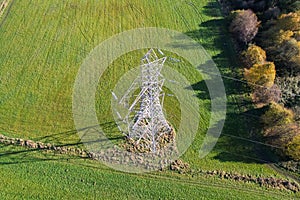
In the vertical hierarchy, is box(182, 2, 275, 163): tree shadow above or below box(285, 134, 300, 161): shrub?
above

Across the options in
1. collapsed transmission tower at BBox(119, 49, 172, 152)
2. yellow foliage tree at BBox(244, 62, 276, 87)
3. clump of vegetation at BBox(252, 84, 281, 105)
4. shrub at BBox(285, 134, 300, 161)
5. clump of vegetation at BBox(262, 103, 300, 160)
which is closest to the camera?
shrub at BBox(285, 134, 300, 161)

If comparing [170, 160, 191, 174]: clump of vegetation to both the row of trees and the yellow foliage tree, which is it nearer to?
the row of trees

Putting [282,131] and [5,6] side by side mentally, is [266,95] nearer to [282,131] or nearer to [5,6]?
[282,131]

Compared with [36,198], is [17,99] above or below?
above

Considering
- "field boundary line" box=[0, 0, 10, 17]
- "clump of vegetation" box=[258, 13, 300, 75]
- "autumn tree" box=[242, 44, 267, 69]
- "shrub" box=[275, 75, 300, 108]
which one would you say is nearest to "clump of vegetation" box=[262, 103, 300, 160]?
"shrub" box=[275, 75, 300, 108]

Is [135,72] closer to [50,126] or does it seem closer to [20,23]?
[50,126]

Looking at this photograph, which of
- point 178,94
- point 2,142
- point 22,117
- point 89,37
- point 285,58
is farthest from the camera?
point 89,37

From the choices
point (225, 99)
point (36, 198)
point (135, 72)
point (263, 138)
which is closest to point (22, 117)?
point (36, 198)

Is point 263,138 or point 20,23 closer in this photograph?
point 263,138
